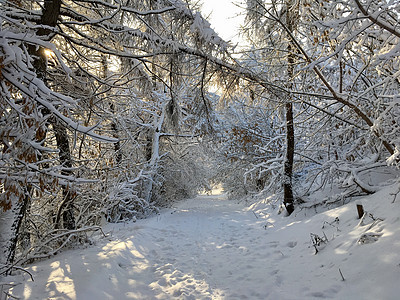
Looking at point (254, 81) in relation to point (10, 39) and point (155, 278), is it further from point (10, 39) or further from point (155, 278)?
point (155, 278)

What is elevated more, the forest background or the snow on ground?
the forest background

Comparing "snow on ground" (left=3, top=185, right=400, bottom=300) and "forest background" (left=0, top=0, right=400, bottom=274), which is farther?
"snow on ground" (left=3, top=185, right=400, bottom=300)

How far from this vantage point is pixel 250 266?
4.50 metres

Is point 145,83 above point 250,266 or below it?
above

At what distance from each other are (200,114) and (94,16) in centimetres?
300

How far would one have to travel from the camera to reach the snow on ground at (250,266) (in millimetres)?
3084

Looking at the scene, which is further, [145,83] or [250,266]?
[145,83]

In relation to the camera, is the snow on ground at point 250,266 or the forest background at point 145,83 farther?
the snow on ground at point 250,266

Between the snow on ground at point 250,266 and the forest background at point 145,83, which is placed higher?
the forest background at point 145,83

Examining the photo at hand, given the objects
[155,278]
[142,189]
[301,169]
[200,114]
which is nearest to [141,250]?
[155,278]

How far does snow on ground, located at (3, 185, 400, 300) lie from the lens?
A: 3.08 meters

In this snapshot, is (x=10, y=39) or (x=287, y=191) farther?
(x=287, y=191)

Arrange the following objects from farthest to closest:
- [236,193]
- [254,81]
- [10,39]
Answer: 1. [236,193]
2. [254,81]
3. [10,39]

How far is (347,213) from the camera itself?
495cm
